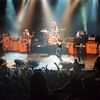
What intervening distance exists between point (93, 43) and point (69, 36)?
237 centimetres

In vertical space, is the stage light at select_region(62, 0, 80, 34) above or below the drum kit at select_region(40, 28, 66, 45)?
above

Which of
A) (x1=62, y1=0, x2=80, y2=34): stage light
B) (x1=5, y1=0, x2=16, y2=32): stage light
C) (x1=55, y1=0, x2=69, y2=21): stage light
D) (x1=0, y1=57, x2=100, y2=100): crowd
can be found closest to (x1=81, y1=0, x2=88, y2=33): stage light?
(x1=62, y1=0, x2=80, y2=34): stage light

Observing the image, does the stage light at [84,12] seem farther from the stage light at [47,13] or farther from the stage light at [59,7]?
the stage light at [47,13]

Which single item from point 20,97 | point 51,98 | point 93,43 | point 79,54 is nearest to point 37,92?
point 51,98

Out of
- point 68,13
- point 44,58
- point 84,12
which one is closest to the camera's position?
point 44,58

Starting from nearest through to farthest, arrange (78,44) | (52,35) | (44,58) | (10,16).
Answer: (78,44), (44,58), (52,35), (10,16)

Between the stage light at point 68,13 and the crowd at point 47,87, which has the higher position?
the stage light at point 68,13

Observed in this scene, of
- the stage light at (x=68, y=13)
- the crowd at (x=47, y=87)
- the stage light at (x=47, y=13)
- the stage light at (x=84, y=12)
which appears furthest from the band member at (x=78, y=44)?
the crowd at (x=47, y=87)

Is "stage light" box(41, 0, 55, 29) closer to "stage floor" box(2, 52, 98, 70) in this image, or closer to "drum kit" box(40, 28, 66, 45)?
"drum kit" box(40, 28, 66, 45)

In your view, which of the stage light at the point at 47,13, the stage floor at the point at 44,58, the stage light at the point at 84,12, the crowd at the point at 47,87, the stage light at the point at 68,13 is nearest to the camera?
the crowd at the point at 47,87

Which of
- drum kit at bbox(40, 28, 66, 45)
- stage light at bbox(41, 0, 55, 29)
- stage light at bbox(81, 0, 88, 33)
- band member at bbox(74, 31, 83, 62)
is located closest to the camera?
band member at bbox(74, 31, 83, 62)

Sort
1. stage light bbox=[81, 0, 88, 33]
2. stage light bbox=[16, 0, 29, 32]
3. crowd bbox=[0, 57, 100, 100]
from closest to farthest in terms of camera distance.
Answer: crowd bbox=[0, 57, 100, 100]
stage light bbox=[81, 0, 88, 33]
stage light bbox=[16, 0, 29, 32]

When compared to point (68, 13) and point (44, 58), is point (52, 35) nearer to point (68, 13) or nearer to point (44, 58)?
point (44, 58)

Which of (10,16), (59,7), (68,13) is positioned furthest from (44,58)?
(10,16)
